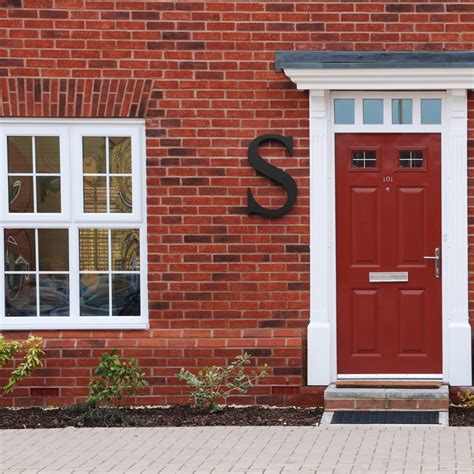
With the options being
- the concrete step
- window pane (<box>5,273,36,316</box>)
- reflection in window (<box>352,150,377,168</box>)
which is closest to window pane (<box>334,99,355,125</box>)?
reflection in window (<box>352,150,377,168</box>)

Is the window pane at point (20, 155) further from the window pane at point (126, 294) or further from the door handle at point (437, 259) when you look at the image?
the door handle at point (437, 259)

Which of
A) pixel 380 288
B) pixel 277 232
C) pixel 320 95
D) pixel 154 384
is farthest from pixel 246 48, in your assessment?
pixel 154 384

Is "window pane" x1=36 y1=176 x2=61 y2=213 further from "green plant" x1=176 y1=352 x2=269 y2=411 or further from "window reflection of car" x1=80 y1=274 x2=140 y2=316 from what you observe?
"green plant" x1=176 y1=352 x2=269 y2=411

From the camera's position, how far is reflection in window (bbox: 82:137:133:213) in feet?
33.8

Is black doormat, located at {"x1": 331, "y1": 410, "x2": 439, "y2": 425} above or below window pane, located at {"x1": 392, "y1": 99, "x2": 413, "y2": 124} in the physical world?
below

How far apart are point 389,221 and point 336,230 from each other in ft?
1.61

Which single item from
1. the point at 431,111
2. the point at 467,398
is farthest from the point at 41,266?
the point at 467,398

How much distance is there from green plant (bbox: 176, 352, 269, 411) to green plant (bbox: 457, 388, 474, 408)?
5.72ft

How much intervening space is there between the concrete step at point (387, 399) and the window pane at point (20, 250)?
2988 millimetres

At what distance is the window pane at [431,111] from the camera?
10.1m

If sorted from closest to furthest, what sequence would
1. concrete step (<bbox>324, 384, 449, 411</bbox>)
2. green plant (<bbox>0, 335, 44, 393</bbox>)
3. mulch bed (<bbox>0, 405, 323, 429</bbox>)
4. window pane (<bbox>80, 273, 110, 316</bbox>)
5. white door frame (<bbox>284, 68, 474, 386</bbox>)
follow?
mulch bed (<bbox>0, 405, 323, 429</bbox>)
concrete step (<bbox>324, 384, 449, 411</bbox>)
green plant (<bbox>0, 335, 44, 393</bbox>)
white door frame (<bbox>284, 68, 474, 386</bbox>)
window pane (<bbox>80, 273, 110, 316</bbox>)

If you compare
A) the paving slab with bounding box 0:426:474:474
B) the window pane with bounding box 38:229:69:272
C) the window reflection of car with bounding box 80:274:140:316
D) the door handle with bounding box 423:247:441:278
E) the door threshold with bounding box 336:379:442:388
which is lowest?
the paving slab with bounding box 0:426:474:474

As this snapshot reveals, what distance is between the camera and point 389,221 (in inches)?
401

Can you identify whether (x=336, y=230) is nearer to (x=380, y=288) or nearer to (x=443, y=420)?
(x=380, y=288)
